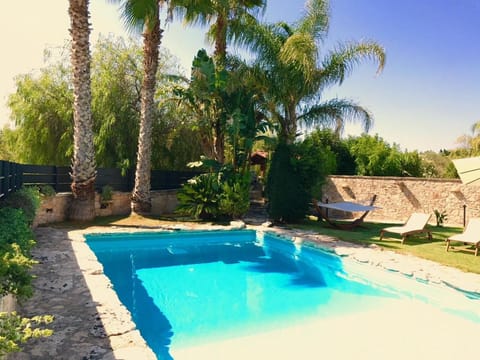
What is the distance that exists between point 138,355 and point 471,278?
672cm

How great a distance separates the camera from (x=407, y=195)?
16.9 meters

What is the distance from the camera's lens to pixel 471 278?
289 inches

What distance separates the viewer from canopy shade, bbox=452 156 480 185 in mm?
9344

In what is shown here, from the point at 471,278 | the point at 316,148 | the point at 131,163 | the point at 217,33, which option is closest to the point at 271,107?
the point at 316,148

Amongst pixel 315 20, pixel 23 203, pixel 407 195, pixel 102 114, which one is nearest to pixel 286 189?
pixel 407 195

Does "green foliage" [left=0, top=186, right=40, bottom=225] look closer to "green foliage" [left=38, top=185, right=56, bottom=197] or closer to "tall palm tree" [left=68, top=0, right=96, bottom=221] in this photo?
"green foliage" [left=38, top=185, right=56, bottom=197]

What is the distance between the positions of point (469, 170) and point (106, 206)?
43.6ft

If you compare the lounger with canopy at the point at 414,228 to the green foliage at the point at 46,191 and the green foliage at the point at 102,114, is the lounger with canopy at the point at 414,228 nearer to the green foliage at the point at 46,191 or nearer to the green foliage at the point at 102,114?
the green foliage at the point at 46,191

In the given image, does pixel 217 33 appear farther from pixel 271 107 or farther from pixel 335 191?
pixel 335 191

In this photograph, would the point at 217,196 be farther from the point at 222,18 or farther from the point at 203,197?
the point at 222,18

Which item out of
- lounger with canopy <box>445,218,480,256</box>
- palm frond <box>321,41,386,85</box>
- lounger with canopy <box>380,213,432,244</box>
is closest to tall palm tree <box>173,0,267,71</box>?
palm frond <box>321,41,386,85</box>

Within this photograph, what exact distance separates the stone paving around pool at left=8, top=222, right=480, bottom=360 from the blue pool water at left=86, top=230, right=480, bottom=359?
51cm

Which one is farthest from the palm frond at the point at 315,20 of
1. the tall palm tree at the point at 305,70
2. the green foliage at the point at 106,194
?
the green foliage at the point at 106,194

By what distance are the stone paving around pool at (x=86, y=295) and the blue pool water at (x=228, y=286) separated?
51 cm
